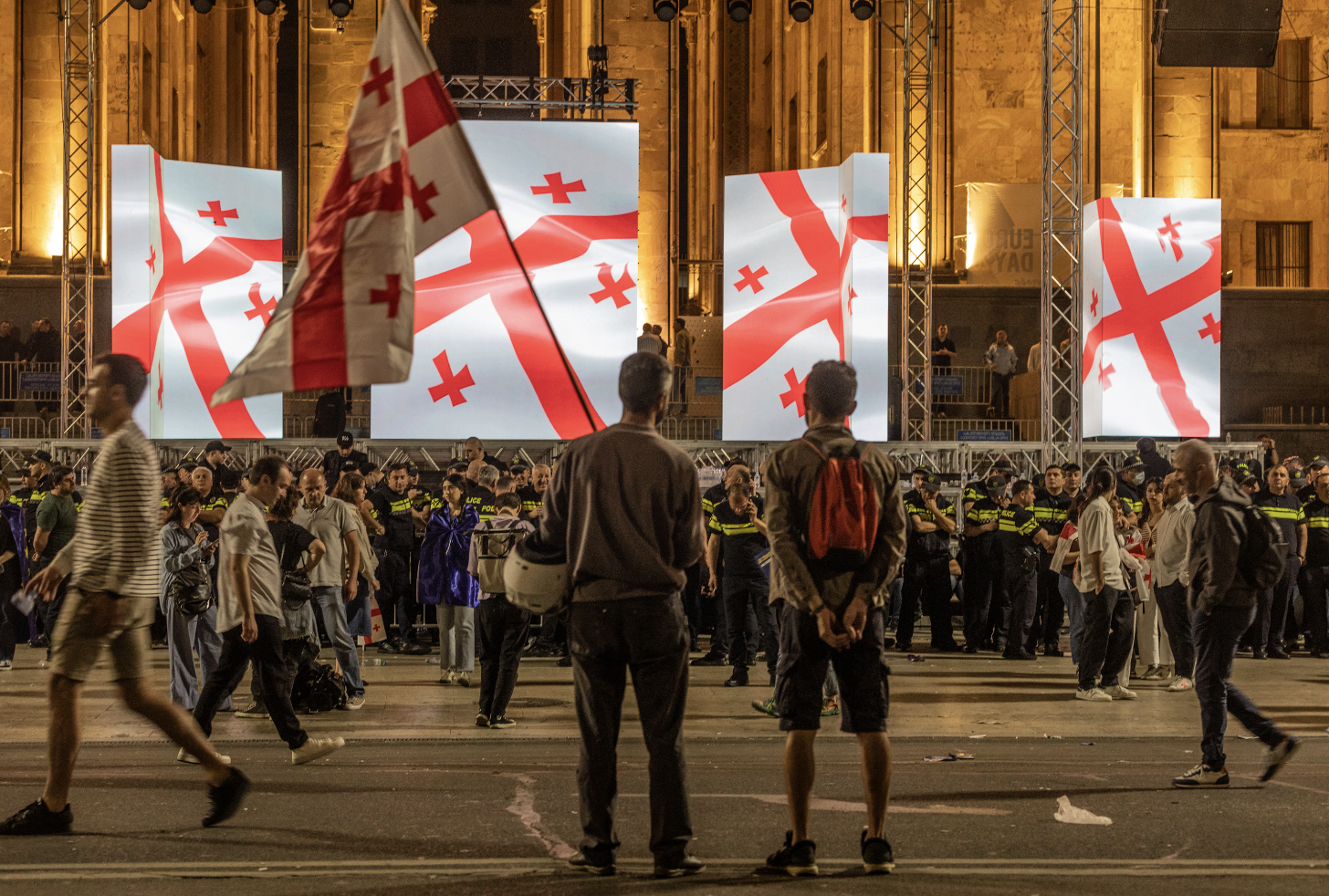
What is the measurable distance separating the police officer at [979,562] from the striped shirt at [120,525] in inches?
413

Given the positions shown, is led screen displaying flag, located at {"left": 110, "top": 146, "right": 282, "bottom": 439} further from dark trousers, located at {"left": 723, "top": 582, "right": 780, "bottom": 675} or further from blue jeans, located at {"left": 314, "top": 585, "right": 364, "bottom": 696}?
dark trousers, located at {"left": 723, "top": 582, "right": 780, "bottom": 675}

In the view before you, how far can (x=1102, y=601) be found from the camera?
37.1 feet

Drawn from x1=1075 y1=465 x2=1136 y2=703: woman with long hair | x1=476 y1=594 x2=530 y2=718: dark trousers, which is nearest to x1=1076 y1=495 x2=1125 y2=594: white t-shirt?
x1=1075 y1=465 x2=1136 y2=703: woman with long hair

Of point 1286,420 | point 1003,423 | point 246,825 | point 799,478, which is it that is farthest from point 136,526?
point 1286,420

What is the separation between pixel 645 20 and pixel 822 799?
2803cm

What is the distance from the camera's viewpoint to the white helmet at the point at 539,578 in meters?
5.55

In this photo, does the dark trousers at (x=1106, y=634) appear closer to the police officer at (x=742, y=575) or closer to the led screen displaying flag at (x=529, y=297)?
the police officer at (x=742, y=575)

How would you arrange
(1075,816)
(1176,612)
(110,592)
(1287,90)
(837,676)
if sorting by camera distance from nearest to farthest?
1. (837,676)
2. (110,592)
3. (1075,816)
4. (1176,612)
5. (1287,90)

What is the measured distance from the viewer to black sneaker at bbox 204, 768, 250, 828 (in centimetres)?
631

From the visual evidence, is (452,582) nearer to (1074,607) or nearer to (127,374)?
(1074,607)


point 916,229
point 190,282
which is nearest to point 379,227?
point 190,282

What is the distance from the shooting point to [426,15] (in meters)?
37.6

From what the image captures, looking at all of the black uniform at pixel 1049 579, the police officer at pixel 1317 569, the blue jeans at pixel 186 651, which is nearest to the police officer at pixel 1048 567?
the black uniform at pixel 1049 579

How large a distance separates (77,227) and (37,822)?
23523 mm
